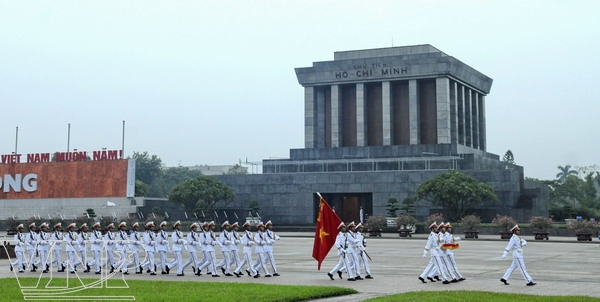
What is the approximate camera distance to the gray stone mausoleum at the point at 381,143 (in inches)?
2689

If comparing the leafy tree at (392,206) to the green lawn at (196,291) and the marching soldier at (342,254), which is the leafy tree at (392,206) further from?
the green lawn at (196,291)

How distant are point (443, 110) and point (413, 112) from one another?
3.56 meters

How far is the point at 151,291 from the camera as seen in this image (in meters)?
18.2

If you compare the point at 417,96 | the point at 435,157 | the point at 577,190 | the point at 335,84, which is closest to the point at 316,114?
the point at 335,84

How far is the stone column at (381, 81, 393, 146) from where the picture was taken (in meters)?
79.6

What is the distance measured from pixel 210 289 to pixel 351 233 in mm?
6235

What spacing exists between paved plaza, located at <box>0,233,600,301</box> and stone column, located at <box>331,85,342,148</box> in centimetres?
4530

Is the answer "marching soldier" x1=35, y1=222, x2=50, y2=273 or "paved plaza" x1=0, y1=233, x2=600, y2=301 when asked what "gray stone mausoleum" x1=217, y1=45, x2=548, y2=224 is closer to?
"paved plaza" x1=0, y1=233, x2=600, y2=301

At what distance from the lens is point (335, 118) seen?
8300 cm

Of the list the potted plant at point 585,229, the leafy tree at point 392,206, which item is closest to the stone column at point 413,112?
the leafy tree at point 392,206

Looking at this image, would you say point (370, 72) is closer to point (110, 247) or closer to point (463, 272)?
point (463, 272)

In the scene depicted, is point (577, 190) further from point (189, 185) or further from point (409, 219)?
point (189, 185)

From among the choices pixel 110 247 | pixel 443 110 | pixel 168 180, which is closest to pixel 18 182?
pixel 443 110

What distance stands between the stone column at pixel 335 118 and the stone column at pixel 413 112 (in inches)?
346
